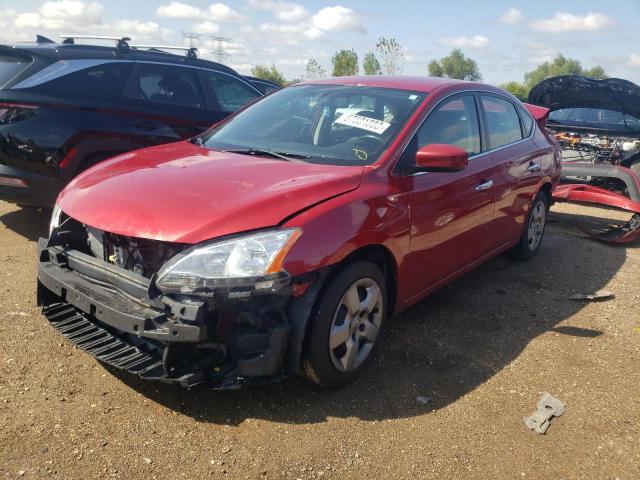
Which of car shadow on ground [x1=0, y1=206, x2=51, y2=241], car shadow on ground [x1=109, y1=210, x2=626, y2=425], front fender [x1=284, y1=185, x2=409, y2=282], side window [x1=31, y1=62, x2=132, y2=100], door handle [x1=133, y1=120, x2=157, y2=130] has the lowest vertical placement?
car shadow on ground [x1=109, y1=210, x2=626, y2=425]

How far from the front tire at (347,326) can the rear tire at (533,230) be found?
2.76 meters

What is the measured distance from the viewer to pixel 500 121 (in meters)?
4.80

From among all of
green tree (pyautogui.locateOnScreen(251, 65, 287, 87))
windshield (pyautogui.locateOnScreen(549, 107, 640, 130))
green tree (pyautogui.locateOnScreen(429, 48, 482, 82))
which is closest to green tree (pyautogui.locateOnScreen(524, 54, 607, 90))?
green tree (pyautogui.locateOnScreen(429, 48, 482, 82))

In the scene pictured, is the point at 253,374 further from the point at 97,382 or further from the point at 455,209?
the point at 455,209

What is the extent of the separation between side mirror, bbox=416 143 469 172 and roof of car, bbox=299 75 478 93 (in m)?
0.74

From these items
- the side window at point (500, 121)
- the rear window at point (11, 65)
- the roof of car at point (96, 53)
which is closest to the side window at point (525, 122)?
the side window at point (500, 121)

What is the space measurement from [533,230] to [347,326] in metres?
3.43

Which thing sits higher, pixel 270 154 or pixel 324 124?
pixel 324 124

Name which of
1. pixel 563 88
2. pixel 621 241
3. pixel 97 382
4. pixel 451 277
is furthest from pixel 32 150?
pixel 563 88

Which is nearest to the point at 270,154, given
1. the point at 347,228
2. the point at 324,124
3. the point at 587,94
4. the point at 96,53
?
the point at 324,124

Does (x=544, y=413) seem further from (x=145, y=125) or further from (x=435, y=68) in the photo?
(x=435, y=68)

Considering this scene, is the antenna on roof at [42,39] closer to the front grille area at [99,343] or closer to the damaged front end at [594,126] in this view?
the front grille area at [99,343]

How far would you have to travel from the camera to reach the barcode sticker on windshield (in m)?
3.56

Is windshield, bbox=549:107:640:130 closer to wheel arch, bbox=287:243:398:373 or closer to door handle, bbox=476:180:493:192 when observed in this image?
door handle, bbox=476:180:493:192
